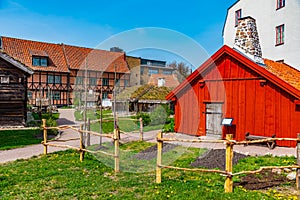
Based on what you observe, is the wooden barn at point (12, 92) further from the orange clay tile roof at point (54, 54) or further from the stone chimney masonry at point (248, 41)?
the orange clay tile roof at point (54, 54)

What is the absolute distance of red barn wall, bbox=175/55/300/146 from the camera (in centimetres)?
1041

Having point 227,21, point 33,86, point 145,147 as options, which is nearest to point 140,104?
point 227,21

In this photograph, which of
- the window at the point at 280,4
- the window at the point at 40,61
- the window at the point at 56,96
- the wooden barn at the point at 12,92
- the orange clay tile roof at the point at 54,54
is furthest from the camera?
the window at the point at 56,96

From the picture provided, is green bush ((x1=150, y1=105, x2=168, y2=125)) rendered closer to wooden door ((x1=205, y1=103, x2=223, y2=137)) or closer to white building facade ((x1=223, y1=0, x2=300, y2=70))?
wooden door ((x1=205, y1=103, x2=223, y2=137))

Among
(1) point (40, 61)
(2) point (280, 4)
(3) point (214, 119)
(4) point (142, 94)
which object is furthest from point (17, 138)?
(1) point (40, 61)

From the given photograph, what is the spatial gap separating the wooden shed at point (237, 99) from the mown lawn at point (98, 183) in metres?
2.94

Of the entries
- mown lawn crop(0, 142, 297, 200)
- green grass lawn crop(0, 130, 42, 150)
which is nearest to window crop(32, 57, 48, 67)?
green grass lawn crop(0, 130, 42, 150)

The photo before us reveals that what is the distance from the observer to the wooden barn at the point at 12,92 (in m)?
15.8

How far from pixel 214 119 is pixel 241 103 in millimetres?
1651

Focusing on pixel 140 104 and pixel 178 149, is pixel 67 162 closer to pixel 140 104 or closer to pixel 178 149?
pixel 178 149

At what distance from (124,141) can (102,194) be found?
7240 mm

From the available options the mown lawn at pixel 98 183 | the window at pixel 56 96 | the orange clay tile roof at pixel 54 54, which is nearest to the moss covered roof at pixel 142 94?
the orange clay tile roof at pixel 54 54

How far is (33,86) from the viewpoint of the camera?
109 feet

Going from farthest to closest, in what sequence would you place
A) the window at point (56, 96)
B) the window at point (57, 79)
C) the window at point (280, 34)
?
the window at point (57, 79) < the window at point (56, 96) < the window at point (280, 34)
